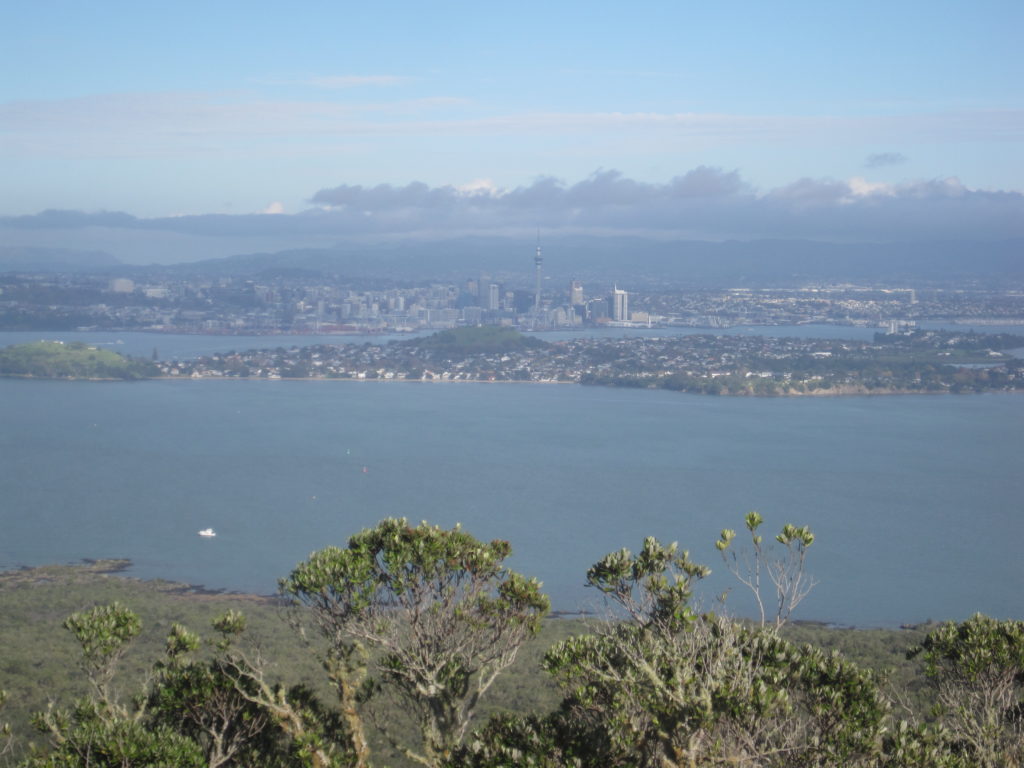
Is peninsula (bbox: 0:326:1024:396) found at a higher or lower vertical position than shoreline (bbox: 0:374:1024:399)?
higher

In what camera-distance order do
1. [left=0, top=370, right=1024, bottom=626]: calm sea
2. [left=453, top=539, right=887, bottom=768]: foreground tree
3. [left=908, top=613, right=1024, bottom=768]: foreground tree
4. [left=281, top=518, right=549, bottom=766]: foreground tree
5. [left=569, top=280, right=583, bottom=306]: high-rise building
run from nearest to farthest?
[left=453, top=539, right=887, bottom=768]: foreground tree < [left=908, top=613, right=1024, bottom=768]: foreground tree < [left=281, top=518, right=549, bottom=766]: foreground tree < [left=0, top=370, right=1024, bottom=626]: calm sea < [left=569, top=280, right=583, bottom=306]: high-rise building

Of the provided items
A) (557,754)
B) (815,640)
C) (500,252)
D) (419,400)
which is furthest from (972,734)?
(500,252)

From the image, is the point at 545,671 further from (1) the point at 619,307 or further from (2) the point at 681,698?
(1) the point at 619,307

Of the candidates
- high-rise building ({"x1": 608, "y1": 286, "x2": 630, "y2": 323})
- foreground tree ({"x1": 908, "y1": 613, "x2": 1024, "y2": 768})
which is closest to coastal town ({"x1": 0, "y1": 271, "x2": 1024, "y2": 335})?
high-rise building ({"x1": 608, "y1": 286, "x2": 630, "y2": 323})

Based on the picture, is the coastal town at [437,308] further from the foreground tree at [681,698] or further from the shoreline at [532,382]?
the foreground tree at [681,698]

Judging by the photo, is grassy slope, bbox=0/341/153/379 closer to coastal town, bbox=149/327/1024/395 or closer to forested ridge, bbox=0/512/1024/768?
coastal town, bbox=149/327/1024/395

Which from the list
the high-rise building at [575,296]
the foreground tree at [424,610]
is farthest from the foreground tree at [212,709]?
the high-rise building at [575,296]

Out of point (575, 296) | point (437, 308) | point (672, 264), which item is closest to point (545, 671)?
point (437, 308)
